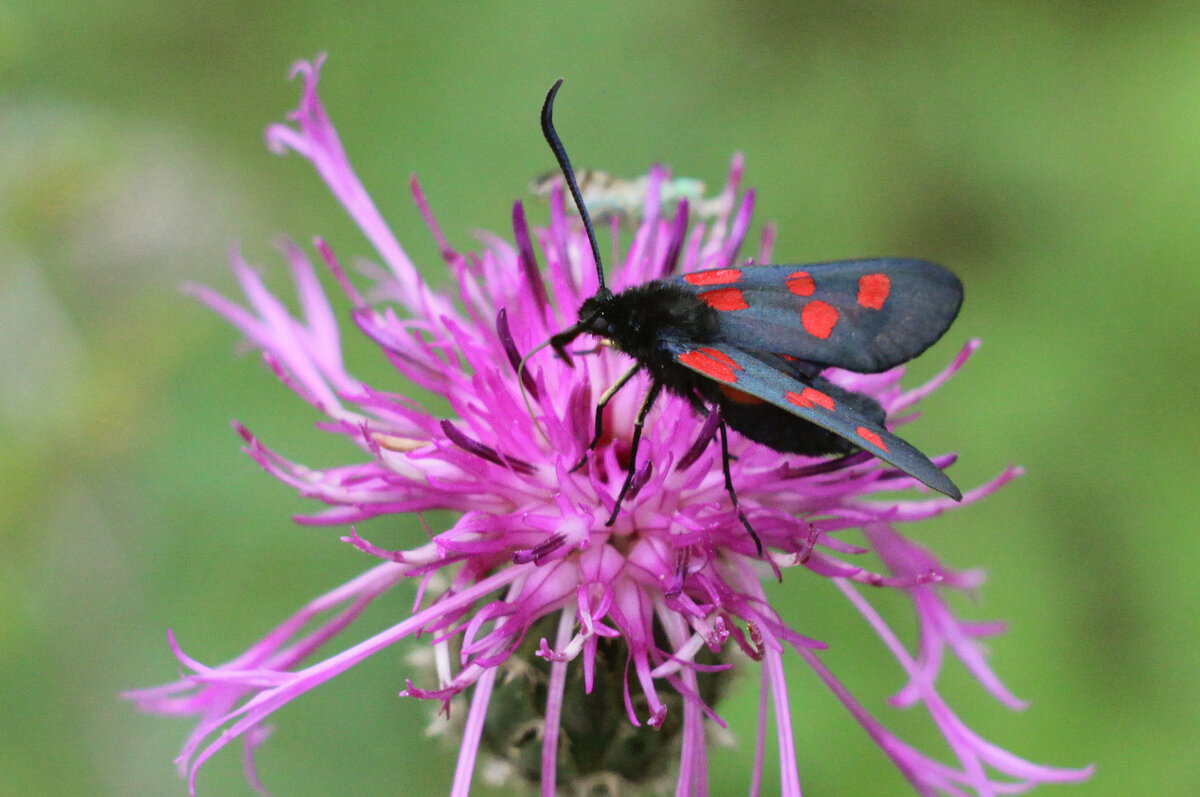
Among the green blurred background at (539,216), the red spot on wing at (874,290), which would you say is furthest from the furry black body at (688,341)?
the green blurred background at (539,216)

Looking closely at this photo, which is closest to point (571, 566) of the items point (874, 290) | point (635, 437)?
point (635, 437)

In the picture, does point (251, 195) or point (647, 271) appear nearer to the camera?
point (647, 271)

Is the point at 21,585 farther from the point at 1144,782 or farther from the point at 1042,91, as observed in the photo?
the point at 1042,91

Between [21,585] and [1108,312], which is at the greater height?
[21,585]

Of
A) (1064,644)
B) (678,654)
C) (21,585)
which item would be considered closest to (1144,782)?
(1064,644)

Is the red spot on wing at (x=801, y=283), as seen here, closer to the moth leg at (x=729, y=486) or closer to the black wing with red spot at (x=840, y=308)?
the black wing with red spot at (x=840, y=308)

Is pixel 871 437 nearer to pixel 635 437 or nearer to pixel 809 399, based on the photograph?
pixel 809 399
